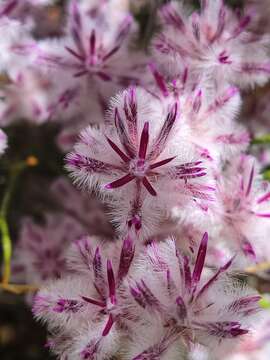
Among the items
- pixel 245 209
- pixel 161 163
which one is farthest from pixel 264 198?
pixel 161 163

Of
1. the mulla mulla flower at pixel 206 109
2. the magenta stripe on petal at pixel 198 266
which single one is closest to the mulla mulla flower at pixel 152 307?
the magenta stripe on petal at pixel 198 266

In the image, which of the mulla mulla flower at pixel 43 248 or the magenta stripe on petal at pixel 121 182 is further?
the mulla mulla flower at pixel 43 248

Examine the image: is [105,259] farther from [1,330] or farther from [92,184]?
[1,330]

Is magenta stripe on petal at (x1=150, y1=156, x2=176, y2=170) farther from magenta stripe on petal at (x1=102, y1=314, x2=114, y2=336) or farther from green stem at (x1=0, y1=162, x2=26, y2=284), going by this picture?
green stem at (x1=0, y1=162, x2=26, y2=284)

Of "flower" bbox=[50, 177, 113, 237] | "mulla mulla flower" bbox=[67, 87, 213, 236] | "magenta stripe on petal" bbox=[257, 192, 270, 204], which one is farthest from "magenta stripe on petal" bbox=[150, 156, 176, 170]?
"flower" bbox=[50, 177, 113, 237]

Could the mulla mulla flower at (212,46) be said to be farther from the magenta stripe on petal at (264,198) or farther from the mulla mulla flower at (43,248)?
the mulla mulla flower at (43,248)
